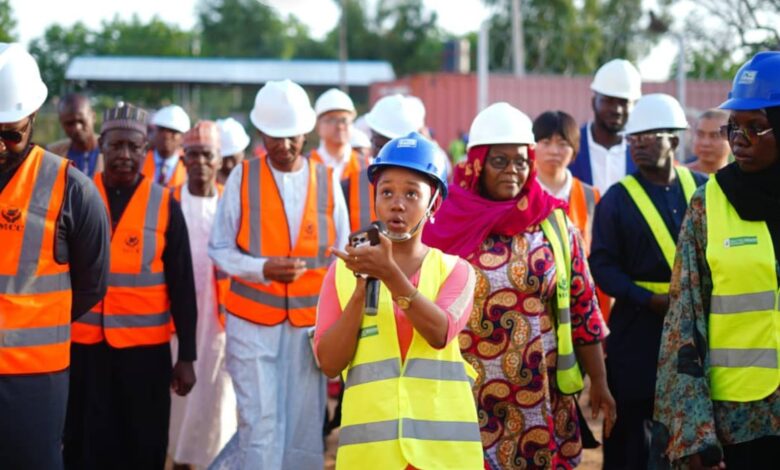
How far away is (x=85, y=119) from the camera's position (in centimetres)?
888

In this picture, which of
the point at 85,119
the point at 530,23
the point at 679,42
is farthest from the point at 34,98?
the point at 530,23

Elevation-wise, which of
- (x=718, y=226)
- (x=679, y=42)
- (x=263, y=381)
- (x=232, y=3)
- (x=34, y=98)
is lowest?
(x=263, y=381)

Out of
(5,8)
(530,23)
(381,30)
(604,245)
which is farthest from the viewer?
(381,30)

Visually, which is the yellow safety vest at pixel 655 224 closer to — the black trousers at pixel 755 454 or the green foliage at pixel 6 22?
the black trousers at pixel 755 454

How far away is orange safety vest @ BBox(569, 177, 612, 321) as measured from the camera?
6707 millimetres

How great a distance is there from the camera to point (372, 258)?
3385mm

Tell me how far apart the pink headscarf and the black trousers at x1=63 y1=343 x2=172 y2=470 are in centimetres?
204

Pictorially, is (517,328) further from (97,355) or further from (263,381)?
(97,355)

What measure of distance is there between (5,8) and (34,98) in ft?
115

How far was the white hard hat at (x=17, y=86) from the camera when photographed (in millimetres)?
4375

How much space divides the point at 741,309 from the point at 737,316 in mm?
32

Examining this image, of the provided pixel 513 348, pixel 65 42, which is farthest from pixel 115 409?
pixel 65 42

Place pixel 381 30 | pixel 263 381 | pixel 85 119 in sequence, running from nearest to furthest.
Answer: pixel 263 381 < pixel 85 119 < pixel 381 30

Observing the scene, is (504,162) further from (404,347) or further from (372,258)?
(372,258)
